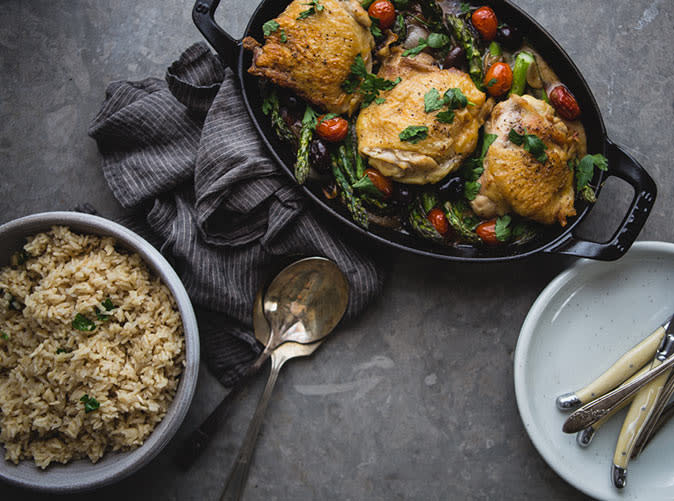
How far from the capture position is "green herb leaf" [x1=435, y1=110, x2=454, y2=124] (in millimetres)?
2871

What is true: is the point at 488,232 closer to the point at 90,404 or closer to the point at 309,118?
the point at 309,118

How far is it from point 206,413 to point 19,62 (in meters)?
2.53

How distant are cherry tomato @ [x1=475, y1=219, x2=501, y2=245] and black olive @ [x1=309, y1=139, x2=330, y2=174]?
938mm

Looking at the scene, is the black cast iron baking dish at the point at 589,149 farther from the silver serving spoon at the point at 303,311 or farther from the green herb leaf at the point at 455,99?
the green herb leaf at the point at 455,99

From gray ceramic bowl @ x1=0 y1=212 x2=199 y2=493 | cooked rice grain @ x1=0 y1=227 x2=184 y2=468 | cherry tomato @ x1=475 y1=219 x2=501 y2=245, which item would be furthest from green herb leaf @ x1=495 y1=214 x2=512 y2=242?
cooked rice grain @ x1=0 y1=227 x2=184 y2=468

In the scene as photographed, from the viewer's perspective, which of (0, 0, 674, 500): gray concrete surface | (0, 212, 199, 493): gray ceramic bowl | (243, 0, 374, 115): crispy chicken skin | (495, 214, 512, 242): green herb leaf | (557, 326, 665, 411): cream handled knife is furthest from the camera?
(0, 0, 674, 500): gray concrete surface

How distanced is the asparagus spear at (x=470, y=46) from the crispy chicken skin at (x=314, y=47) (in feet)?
1.69

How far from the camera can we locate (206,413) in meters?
3.38

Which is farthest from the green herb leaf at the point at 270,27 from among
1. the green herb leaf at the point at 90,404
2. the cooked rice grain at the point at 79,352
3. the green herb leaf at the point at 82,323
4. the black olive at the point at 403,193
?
the green herb leaf at the point at 90,404

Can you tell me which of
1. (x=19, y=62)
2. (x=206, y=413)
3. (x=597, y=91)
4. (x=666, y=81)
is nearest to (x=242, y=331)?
(x=206, y=413)

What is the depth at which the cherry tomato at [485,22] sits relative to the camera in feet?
10.1

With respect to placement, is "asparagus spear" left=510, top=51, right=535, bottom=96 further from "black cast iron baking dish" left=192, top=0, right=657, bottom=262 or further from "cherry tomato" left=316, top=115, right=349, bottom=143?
"cherry tomato" left=316, top=115, right=349, bottom=143

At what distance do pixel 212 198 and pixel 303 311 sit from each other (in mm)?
855

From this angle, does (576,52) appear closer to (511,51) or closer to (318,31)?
(511,51)
